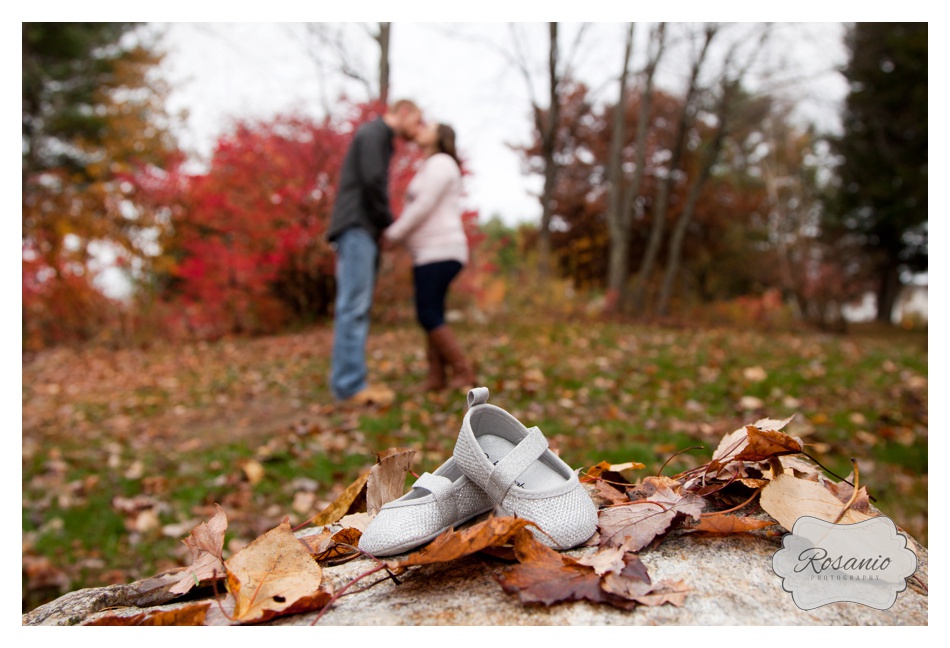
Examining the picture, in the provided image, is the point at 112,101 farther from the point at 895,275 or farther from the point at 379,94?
the point at 895,275

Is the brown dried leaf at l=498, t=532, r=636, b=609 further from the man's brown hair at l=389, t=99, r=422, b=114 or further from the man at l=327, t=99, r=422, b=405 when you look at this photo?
the man's brown hair at l=389, t=99, r=422, b=114

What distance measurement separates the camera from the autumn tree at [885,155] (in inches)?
487

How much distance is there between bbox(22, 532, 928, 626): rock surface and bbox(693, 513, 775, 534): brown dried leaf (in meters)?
0.03

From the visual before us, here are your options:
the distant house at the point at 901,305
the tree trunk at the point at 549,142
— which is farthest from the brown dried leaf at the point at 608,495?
the distant house at the point at 901,305

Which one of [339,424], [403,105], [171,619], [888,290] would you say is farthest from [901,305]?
[171,619]

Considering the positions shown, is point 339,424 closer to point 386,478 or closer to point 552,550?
point 386,478

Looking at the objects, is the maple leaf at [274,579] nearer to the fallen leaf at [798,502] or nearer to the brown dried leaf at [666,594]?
the brown dried leaf at [666,594]

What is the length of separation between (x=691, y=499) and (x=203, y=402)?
4646 millimetres

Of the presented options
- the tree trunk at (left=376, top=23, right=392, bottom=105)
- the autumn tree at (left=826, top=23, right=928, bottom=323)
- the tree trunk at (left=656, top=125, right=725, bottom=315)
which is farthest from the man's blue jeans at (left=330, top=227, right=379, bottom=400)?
the autumn tree at (left=826, top=23, right=928, bottom=323)

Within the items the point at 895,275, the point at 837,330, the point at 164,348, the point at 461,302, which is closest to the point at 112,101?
the point at 164,348

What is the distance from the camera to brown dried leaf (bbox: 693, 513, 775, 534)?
876 millimetres

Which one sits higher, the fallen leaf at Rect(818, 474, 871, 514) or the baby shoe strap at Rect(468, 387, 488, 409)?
the baby shoe strap at Rect(468, 387, 488, 409)

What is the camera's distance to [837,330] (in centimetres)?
1161

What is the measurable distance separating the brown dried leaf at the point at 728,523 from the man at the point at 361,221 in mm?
3188
